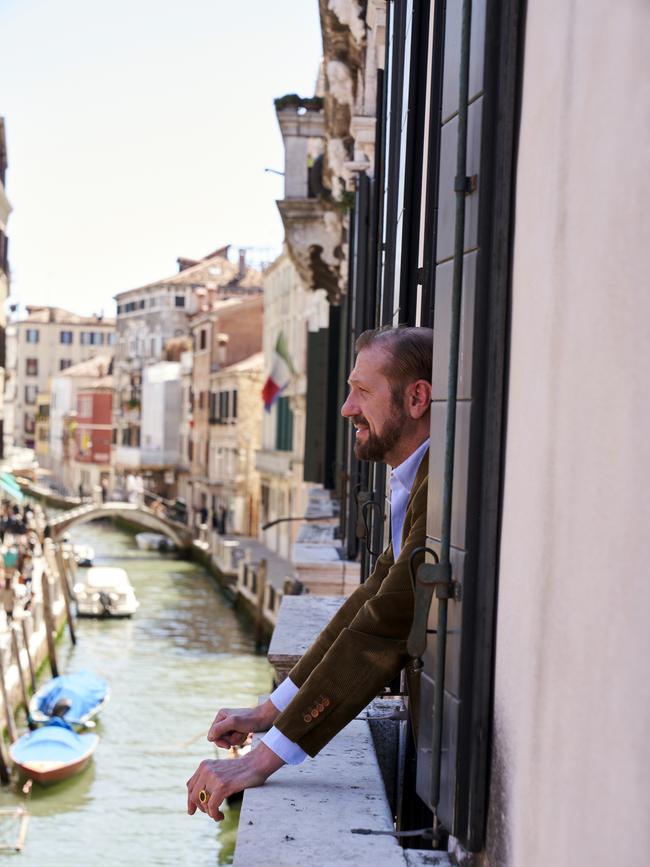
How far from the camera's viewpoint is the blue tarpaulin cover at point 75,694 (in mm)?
20922

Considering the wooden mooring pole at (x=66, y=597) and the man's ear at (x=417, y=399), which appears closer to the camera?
the man's ear at (x=417, y=399)

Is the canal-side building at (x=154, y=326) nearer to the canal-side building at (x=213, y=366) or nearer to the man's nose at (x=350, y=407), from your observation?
the canal-side building at (x=213, y=366)

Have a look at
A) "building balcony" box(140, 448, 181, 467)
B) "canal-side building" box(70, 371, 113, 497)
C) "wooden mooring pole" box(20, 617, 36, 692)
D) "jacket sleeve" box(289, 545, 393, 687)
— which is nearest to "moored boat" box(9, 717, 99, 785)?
"wooden mooring pole" box(20, 617, 36, 692)

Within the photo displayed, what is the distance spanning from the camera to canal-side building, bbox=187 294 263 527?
47844 mm

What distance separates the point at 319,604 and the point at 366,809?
1943 millimetres

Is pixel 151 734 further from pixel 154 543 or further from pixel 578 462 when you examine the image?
pixel 154 543

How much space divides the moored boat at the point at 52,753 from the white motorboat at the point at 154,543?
27032 millimetres

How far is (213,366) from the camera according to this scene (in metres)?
49.1

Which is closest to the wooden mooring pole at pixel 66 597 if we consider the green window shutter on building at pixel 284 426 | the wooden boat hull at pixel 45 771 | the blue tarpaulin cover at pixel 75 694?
the green window shutter on building at pixel 284 426

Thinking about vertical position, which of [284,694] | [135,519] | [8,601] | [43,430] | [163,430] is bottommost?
[135,519]

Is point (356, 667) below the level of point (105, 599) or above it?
above

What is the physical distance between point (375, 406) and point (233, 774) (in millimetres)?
677

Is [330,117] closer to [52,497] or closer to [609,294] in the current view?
[609,294]

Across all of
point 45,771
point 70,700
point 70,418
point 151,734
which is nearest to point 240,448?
point 151,734
